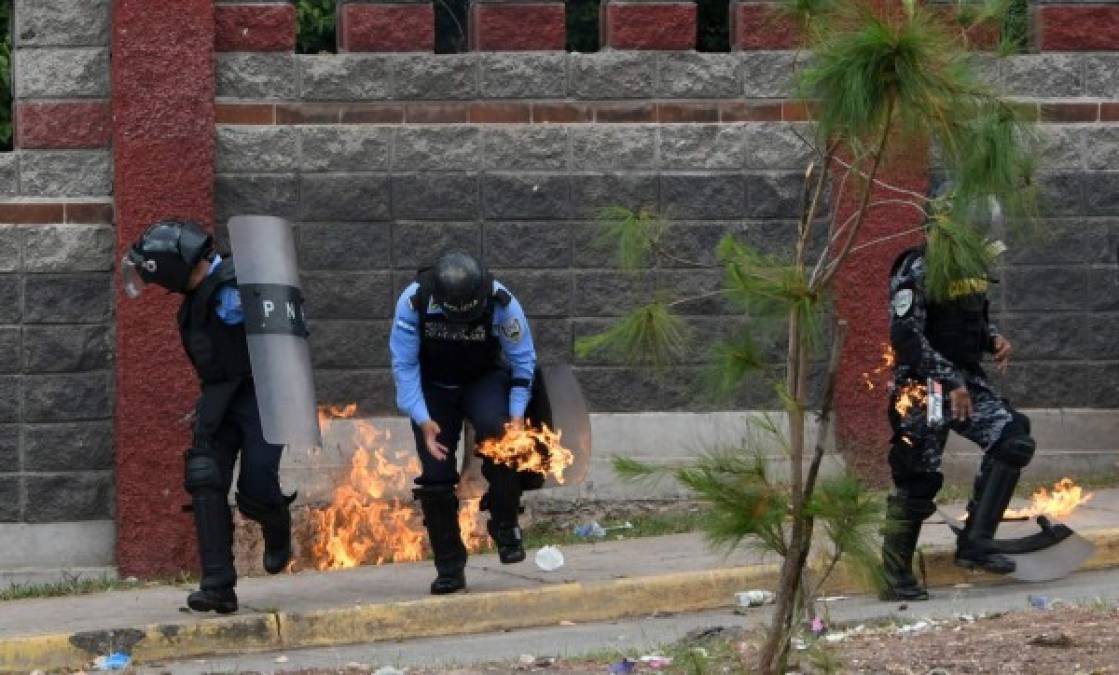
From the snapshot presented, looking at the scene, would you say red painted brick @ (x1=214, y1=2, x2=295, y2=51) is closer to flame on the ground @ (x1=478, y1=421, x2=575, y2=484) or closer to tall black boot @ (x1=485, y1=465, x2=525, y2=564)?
flame on the ground @ (x1=478, y1=421, x2=575, y2=484)

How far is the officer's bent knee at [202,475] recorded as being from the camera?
9070 millimetres

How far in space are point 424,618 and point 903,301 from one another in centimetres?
252

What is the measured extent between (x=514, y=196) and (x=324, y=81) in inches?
46.8

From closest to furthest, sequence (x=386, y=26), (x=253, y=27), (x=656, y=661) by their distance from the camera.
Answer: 1. (x=656, y=661)
2. (x=253, y=27)
3. (x=386, y=26)

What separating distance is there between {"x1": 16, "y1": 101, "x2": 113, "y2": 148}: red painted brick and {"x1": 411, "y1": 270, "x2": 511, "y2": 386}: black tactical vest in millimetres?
2472

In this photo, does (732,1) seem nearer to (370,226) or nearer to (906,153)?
(370,226)

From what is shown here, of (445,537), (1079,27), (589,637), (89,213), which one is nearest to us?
(589,637)

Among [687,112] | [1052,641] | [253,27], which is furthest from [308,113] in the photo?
[1052,641]

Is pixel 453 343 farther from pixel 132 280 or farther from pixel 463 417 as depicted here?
pixel 132 280

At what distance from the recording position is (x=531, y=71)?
11289mm

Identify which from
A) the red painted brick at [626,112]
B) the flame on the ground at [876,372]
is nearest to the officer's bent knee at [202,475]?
the red painted brick at [626,112]

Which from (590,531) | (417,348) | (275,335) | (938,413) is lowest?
(590,531)

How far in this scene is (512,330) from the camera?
9.41m

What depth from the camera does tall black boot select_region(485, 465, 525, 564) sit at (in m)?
9.50
